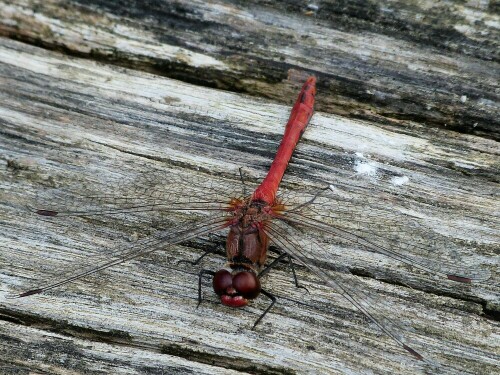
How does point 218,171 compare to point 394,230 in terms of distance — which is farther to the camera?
point 218,171

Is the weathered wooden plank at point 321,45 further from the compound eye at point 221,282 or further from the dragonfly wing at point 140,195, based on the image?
the compound eye at point 221,282

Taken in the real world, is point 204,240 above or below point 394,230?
below

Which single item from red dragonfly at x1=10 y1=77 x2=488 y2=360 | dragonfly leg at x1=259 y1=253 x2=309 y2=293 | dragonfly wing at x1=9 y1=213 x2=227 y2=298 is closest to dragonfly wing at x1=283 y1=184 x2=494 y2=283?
red dragonfly at x1=10 y1=77 x2=488 y2=360

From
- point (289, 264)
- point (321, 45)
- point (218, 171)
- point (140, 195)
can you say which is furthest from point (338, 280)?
point (321, 45)

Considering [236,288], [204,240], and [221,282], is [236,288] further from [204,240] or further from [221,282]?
[204,240]

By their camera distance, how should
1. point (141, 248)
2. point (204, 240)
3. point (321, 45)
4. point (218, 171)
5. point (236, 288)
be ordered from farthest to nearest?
point (321, 45), point (218, 171), point (204, 240), point (141, 248), point (236, 288)

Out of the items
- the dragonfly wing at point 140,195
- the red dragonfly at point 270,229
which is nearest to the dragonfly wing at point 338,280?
the red dragonfly at point 270,229

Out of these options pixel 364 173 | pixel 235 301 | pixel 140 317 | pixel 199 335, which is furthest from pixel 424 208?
pixel 140 317
